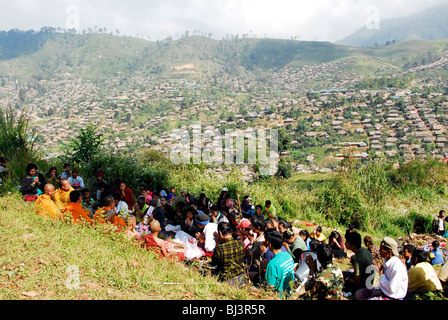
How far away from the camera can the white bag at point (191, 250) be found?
4.45 meters

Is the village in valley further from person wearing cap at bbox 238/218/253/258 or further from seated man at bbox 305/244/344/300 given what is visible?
seated man at bbox 305/244/344/300

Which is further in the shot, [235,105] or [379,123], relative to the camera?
[235,105]

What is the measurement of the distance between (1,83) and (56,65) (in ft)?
93.1

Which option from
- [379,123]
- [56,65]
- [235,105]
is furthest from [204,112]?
[56,65]

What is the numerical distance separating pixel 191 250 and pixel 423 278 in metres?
3.10

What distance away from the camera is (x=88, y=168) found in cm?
823

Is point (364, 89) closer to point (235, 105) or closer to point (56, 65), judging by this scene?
point (235, 105)

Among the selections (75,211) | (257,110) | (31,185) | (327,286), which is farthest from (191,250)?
(257,110)

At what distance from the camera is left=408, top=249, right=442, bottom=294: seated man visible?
3445 millimetres

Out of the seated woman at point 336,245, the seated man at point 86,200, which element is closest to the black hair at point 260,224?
the seated woman at point 336,245

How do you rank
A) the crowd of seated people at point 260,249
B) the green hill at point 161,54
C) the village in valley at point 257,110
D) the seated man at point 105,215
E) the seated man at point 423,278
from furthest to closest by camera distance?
the green hill at point 161,54 < the village in valley at point 257,110 < the seated man at point 105,215 < the seated man at point 423,278 < the crowd of seated people at point 260,249

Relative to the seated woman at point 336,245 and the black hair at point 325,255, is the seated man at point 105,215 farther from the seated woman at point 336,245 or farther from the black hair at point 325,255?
the seated woman at point 336,245

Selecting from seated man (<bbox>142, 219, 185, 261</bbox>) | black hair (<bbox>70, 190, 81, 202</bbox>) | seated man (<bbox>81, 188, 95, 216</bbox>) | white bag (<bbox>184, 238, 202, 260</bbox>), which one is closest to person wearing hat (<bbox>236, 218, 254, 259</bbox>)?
white bag (<bbox>184, 238, 202, 260</bbox>)

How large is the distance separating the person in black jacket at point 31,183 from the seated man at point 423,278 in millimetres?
6219
